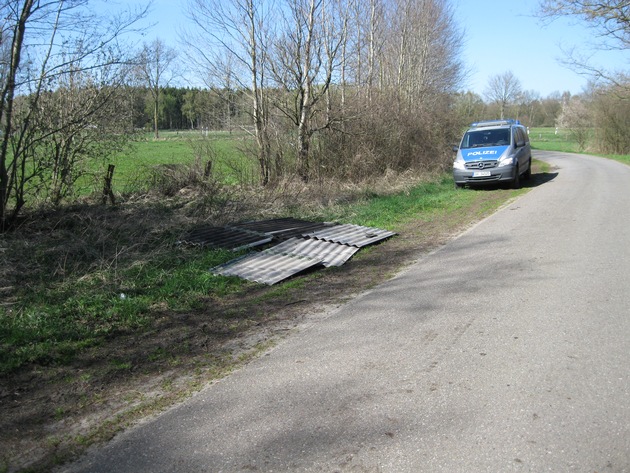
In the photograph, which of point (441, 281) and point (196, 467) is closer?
point (196, 467)

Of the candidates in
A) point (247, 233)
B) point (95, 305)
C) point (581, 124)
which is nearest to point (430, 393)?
point (95, 305)

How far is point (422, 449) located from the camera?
2918 millimetres

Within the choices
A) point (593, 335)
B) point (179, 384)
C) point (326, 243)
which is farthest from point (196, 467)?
point (326, 243)

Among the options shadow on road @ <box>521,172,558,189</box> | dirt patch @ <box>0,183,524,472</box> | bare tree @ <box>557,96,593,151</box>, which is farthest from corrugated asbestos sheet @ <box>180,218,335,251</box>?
bare tree @ <box>557,96,593,151</box>

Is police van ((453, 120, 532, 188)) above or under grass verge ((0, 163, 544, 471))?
above

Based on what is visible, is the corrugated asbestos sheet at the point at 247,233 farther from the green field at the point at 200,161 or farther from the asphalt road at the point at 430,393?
the green field at the point at 200,161

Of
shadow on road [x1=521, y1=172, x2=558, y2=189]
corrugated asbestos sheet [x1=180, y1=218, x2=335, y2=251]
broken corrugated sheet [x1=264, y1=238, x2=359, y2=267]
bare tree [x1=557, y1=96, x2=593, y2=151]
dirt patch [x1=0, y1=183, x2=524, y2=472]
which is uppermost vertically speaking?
bare tree [x1=557, y1=96, x2=593, y2=151]

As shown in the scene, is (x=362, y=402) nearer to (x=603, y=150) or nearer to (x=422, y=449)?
(x=422, y=449)

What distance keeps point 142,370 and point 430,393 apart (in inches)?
95.5

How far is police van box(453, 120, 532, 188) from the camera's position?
16125mm

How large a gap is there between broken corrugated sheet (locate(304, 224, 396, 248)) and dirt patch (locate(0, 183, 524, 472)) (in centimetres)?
201

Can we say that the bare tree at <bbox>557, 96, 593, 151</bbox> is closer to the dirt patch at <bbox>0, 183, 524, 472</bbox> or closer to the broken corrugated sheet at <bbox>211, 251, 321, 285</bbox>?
the broken corrugated sheet at <bbox>211, 251, 321, 285</bbox>

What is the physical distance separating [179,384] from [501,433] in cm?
243

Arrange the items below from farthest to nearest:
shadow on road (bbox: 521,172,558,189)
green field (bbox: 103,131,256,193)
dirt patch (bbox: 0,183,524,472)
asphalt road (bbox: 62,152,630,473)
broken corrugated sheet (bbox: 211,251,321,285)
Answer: shadow on road (bbox: 521,172,558,189) < green field (bbox: 103,131,256,193) < broken corrugated sheet (bbox: 211,251,321,285) < dirt patch (bbox: 0,183,524,472) < asphalt road (bbox: 62,152,630,473)
